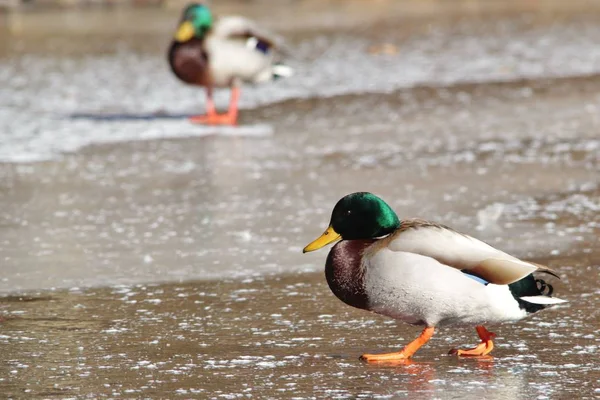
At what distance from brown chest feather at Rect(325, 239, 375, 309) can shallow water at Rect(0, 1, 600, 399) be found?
22 cm

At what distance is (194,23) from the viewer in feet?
35.5

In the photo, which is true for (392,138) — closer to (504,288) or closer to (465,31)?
(504,288)

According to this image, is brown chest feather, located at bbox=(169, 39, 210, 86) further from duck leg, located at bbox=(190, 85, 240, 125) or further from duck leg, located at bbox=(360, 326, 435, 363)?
duck leg, located at bbox=(360, 326, 435, 363)

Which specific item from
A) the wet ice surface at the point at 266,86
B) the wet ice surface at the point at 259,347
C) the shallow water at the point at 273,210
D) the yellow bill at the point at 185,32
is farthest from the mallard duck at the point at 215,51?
the wet ice surface at the point at 259,347

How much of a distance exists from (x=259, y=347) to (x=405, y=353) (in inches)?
20.7

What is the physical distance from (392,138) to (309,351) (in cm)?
539

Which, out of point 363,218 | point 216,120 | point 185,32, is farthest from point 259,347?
point 185,32

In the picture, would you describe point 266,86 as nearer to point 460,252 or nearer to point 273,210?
point 273,210

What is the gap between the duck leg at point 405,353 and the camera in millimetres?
4199

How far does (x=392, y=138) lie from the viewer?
9633 mm

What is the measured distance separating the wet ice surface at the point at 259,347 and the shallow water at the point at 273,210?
0.04 feet

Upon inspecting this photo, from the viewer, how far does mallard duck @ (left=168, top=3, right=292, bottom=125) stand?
10.8 meters

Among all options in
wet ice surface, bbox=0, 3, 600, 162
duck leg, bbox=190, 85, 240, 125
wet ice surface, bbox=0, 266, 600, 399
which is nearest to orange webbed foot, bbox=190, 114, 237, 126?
duck leg, bbox=190, 85, 240, 125

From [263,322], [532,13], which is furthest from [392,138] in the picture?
[532,13]
